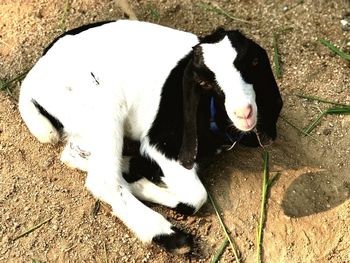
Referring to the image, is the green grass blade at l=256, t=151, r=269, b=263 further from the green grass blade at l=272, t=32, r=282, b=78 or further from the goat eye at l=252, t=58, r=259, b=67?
the goat eye at l=252, t=58, r=259, b=67

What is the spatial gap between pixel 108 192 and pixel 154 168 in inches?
13.2

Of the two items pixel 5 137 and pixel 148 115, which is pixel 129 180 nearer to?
pixel 148 115

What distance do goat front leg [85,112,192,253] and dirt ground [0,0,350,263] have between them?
0.10 meters

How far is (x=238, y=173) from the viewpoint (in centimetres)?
421

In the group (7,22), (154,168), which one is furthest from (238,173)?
(7,22)

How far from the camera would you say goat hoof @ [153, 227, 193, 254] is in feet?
12.6

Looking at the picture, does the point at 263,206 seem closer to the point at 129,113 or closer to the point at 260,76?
the point at 260,76

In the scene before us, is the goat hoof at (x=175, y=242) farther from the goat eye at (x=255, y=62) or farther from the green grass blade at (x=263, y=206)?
the goat eye at (x=255, y=62)

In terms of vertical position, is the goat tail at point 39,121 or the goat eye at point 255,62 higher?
the goat eye at point 255,62

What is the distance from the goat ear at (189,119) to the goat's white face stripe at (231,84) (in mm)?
178

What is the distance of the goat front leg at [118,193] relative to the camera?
3.87 meters

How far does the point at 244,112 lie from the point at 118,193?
3.50 ft

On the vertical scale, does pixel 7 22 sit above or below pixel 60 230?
above

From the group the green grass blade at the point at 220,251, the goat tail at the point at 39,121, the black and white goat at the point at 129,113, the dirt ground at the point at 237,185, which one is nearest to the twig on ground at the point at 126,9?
the dirt ground at the point at 237,185
